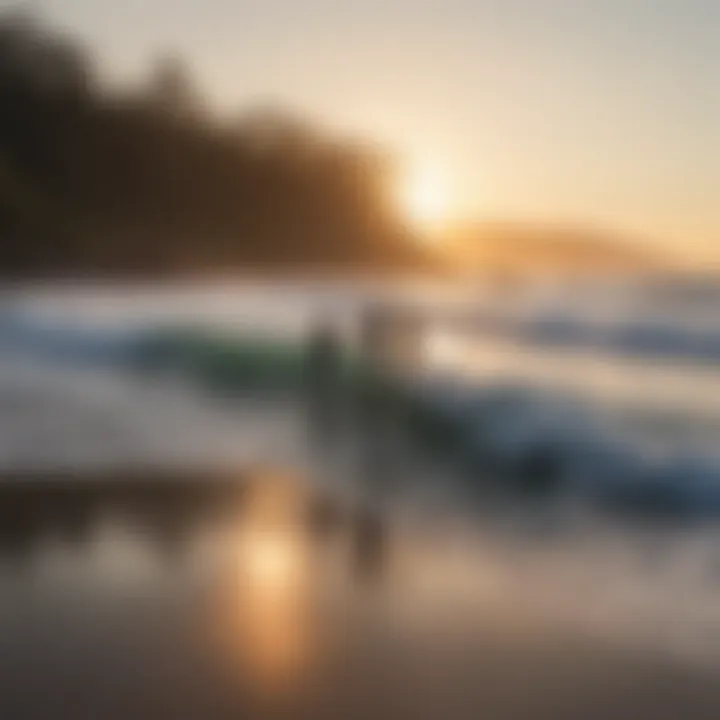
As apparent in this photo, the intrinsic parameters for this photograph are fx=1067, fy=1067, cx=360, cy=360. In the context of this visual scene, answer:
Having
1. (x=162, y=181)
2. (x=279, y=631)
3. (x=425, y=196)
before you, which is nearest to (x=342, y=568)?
(x=279, y=631)

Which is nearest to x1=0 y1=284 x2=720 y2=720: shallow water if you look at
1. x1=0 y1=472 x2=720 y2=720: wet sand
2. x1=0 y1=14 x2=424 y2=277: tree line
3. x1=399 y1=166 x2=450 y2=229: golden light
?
x1=0 y1=472 x2=720 y2=720: wet sand

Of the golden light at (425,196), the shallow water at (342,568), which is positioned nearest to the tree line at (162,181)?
the golden light at (425,196)

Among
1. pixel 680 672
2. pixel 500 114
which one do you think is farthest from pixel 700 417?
pixel 680 672

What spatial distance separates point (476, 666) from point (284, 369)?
7.92 ft

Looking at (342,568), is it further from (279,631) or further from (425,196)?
(425,196)

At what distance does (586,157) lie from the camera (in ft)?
9.52

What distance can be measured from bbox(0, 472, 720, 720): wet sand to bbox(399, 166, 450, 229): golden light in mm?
1312

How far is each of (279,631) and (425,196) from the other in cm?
191

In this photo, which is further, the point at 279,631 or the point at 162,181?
the point at 162,181

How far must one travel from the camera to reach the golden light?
10.1ft

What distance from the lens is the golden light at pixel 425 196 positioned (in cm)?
306

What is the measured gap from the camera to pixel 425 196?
3.13m

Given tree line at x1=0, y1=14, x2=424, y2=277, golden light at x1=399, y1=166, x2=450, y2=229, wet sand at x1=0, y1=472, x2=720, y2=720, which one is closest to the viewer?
wet sand at x1=0, y1=472, x2=720, y2=720

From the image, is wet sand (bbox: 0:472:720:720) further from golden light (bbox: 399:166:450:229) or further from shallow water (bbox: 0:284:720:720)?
golden light (bbox: 399:166:450:229)
